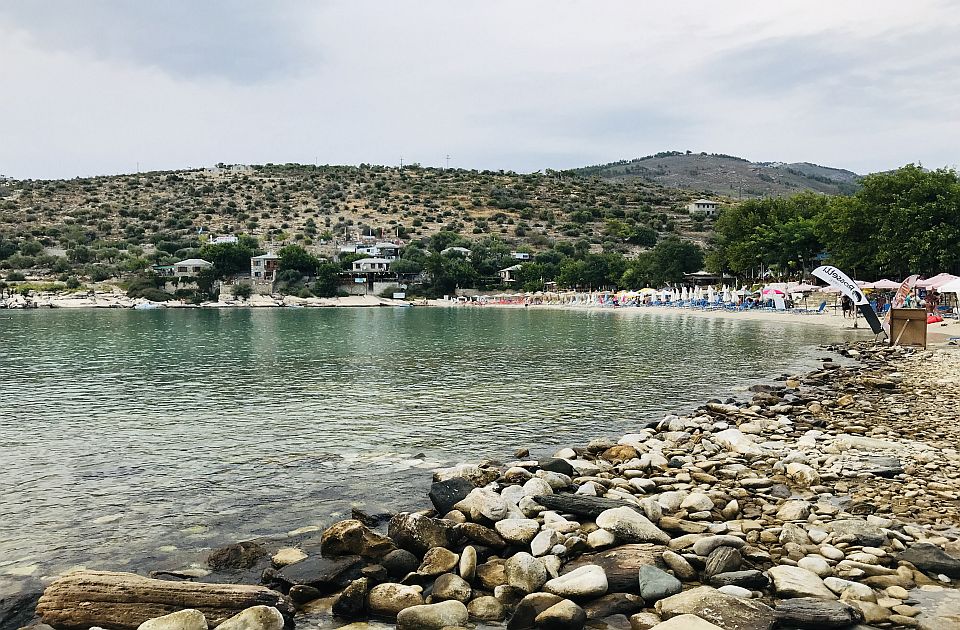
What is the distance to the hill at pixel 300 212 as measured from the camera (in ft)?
364

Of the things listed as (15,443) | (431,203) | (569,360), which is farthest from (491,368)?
(431,203)

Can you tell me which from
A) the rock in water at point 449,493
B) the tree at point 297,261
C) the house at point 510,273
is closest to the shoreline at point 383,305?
the tree at point 297,261

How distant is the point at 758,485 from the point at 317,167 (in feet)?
541

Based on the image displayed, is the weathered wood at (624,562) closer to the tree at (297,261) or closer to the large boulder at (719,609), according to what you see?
the large boulder at (719,609)

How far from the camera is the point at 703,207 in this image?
144 meters

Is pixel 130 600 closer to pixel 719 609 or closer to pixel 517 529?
pixel 517 529

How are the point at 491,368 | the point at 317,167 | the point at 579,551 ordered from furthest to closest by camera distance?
1. the point at 317,167
2. the point at 491,368
3. the point at 579,551

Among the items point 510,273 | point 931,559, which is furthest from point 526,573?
point 510,273

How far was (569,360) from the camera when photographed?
26.3 meters

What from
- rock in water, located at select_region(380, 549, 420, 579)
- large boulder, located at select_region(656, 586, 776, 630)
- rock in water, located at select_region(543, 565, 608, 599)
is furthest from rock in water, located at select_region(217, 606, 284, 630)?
large boulder, located at select_region(656, 586, 776, 630)

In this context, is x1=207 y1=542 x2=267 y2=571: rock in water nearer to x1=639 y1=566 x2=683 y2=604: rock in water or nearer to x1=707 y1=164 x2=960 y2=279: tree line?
x1=639 y1=566 x2=683 y2=604: rock in water

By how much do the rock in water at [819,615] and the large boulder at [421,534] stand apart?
2906 mm

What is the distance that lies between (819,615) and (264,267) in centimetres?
10566

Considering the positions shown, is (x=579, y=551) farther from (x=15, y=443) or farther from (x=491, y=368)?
(x=491, y=368)
